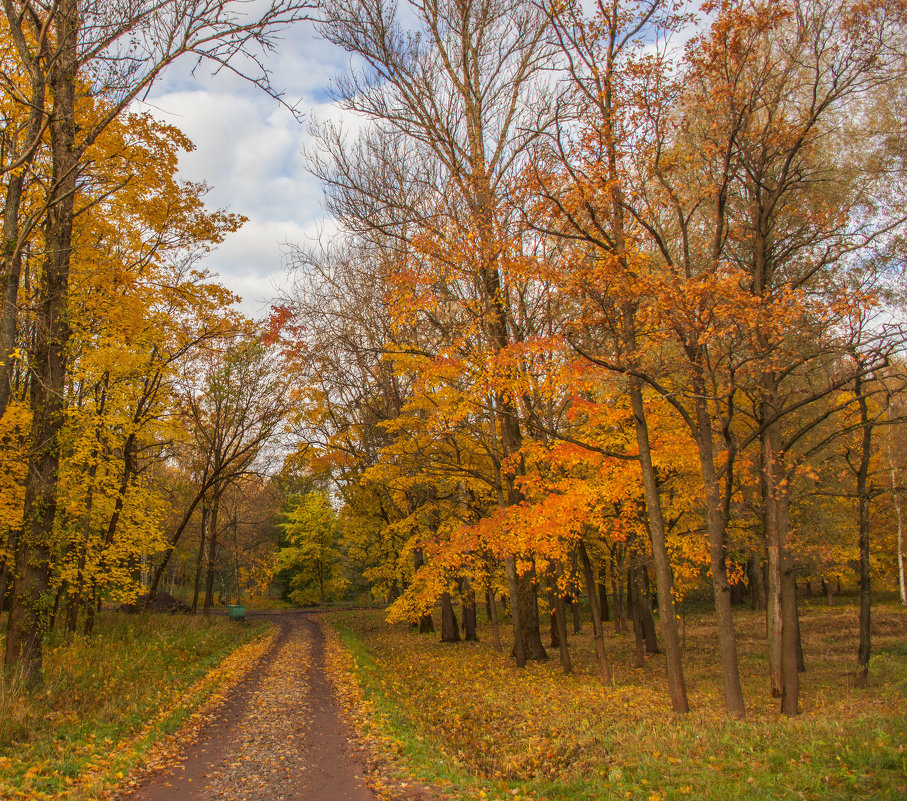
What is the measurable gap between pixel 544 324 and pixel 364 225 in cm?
559

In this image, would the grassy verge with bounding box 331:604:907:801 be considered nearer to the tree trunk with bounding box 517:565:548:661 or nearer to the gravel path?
the tree trunk with bounding box 517:565:548:661

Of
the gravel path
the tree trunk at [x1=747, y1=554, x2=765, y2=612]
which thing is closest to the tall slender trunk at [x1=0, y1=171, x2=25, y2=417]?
the gravel path

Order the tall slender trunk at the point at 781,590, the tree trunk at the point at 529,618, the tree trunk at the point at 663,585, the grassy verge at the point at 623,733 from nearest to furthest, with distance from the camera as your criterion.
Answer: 1. the grassy verge at the point at 623,733
2. the tree trunk at the point at 663,585
3. the tall slender trunk at the point at 781,590
4. the tree trunk at the point at 529,618

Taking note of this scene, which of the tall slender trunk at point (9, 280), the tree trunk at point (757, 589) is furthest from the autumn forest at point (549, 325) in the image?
the tree trunk at point (757, 589)

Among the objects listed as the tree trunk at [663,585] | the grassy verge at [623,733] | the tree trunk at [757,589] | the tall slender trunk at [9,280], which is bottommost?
the tree trunk at [757,589]

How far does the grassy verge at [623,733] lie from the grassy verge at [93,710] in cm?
314

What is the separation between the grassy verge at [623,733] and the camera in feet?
18.0

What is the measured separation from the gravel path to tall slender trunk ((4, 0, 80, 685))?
3.35 metres

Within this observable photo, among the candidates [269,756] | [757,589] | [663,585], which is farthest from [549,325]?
[757,589]

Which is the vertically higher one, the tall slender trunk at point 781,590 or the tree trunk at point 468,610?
the tall slender trunk at point 781,590

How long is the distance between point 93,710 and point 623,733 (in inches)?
300

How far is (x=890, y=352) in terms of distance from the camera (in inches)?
346

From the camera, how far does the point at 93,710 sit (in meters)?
8.52

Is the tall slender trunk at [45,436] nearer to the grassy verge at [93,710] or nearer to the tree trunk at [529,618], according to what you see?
the grassy verge at [93,710]
